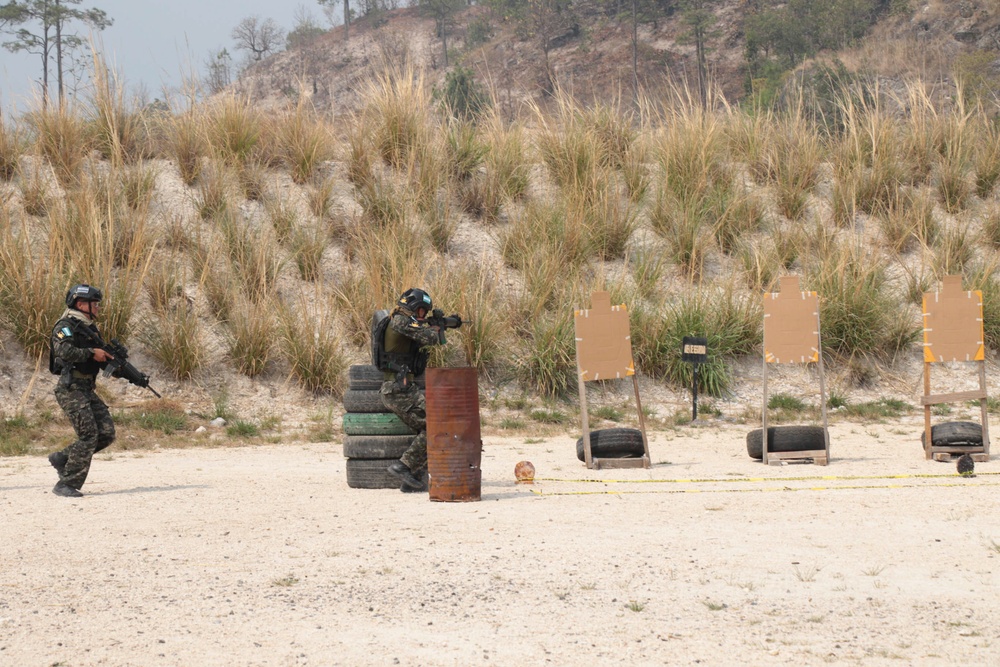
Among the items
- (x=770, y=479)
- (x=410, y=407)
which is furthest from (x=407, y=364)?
(x=770, y=479)

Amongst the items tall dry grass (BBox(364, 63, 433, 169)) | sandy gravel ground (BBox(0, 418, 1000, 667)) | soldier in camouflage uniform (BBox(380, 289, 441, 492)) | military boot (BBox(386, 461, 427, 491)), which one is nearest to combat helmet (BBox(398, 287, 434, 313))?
soldier in camouflage uniform (BBox(380, 289, 441, 492))

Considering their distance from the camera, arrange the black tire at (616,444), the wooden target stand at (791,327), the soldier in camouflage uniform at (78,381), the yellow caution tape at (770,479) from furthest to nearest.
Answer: the wooden target stand at (791,327), the black tire at (616,444), the yellow caution tape at (770,479), the soldier in camouflage uniform at (78,381)

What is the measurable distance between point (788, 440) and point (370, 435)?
13.9 ft

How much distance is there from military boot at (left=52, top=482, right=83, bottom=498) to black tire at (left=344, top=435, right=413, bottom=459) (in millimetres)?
2231

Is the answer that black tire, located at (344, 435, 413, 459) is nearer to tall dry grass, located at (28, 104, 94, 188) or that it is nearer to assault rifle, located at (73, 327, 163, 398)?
assault rifle, located at (73, 327, 163, 398)

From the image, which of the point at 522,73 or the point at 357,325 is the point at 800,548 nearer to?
the point at 357,325

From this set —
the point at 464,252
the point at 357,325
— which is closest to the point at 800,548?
the point at 357,325

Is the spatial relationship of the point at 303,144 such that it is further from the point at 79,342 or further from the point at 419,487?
the point at 419,487

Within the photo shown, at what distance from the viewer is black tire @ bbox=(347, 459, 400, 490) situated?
357 inches

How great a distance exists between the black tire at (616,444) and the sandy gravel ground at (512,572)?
857 mm

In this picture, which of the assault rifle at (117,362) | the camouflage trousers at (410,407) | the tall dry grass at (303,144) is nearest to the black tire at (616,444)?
the camouflage trousers at (410,407)

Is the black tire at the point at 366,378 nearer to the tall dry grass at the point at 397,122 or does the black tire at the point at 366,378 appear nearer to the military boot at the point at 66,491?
the military boot at the point at 66,491

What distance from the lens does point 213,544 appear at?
6.92 metres

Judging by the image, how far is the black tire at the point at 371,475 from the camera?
29.8 feet
